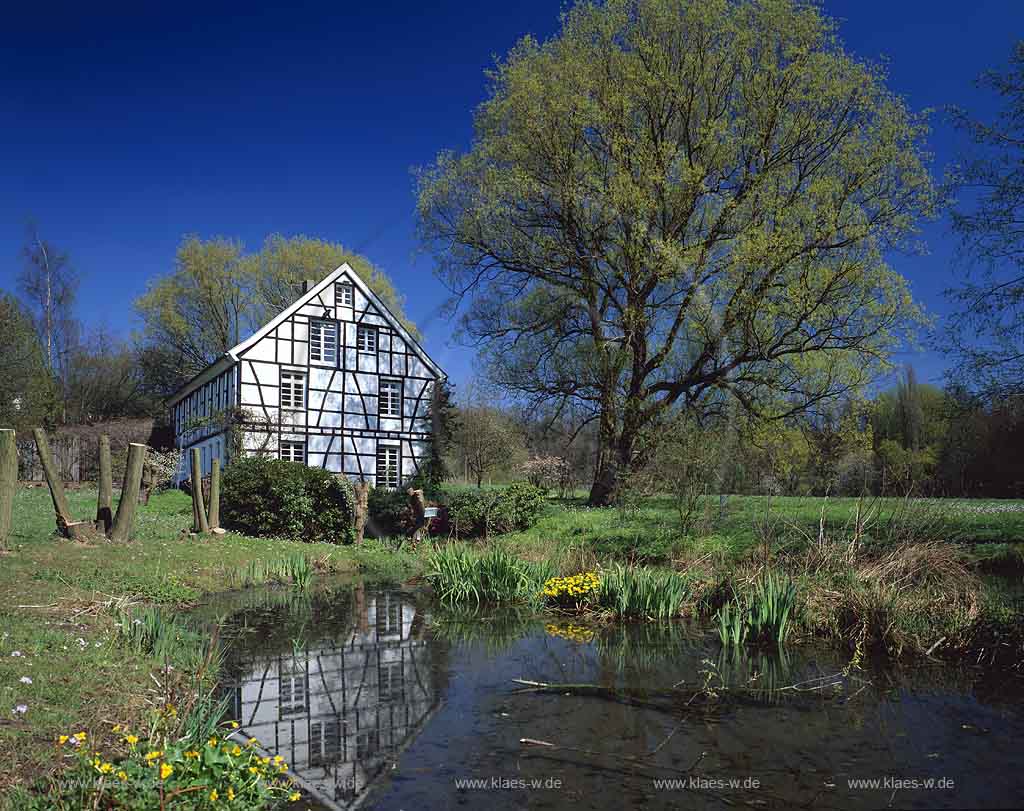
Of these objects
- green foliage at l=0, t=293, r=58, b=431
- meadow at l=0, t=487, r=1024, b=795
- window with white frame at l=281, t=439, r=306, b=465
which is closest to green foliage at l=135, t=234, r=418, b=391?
green foliage at l=0, t=293, r=58, b=431

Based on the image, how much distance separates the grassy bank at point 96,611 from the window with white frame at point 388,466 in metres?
14.8

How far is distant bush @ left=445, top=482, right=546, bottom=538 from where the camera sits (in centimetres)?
1969

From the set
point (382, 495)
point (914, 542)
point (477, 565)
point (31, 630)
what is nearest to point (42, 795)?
point (31, 630)

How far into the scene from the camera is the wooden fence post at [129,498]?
13578 millimetres

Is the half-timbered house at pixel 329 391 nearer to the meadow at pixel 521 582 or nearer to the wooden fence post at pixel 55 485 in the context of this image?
the meadow at pixel 521 582

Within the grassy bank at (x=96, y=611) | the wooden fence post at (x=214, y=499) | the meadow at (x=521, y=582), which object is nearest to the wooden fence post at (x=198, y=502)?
the wooden fence post at (x=214, y=499)

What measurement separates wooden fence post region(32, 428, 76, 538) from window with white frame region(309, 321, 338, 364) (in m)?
18.9

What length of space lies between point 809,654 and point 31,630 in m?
7.74

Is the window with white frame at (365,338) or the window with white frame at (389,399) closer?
the window with white frame at (365,338)

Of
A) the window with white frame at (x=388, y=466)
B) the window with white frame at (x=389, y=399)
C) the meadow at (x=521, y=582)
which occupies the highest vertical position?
the window with white frame at (x=389, y=399)

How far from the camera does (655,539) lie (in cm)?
1509

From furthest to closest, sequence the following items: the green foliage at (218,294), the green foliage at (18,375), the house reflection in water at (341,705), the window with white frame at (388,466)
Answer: the green foliage at (218,294) < the green foliage at (18,375) < the window with white frame at (388,466) < the house reflection in water at (341,705)

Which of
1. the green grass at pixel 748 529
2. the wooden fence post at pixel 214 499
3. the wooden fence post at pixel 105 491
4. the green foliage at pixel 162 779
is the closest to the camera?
the green foliage at pixel 162 779

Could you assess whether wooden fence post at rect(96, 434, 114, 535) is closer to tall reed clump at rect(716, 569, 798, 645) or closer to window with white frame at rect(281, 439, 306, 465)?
tall reed clump at rect(716, 569, 798, 645)
